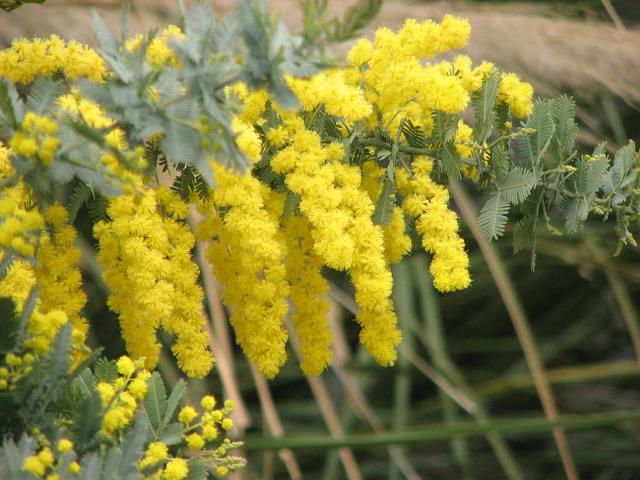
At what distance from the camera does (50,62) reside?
0.78 m

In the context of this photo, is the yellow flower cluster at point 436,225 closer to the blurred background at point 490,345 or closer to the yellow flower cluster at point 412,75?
the yellow flower cluster at point 412,75

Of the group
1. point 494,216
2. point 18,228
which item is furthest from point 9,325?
point 494,216

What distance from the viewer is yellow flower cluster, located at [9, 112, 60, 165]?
625 mm

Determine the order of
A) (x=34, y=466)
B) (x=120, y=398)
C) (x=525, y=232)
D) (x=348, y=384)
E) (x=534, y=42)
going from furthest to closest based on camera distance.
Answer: (x=348, y=384)
(x=534, y=42)
(x=525, y=232)
(x=120, y=398)
(x=34, y=466)

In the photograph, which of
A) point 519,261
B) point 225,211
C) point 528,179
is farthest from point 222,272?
point 519,261

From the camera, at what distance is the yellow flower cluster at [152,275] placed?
747mm

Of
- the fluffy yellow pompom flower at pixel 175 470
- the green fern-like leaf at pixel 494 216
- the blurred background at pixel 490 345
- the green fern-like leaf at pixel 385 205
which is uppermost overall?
the green fern-like leaf at pixel 385 205

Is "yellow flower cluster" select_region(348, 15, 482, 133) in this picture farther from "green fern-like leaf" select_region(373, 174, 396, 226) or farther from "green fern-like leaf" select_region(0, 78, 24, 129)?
"green fern-like leaf" select_region(0, 78, 24, 129)

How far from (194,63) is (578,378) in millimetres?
1349

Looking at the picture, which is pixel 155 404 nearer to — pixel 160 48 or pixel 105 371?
pixel 105 371

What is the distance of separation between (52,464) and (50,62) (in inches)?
12.9

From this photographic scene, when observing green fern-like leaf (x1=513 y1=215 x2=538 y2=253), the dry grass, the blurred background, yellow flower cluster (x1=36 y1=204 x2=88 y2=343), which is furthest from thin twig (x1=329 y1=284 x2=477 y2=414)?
yellow flower cluster (x1=36 y1=204 x2=88 y2=343)

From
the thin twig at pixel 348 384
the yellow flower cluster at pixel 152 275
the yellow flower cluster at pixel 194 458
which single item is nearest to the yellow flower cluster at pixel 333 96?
the yellow flower cluster at pixel 152 275

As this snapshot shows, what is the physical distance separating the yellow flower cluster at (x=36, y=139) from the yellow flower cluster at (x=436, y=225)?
31 cm
